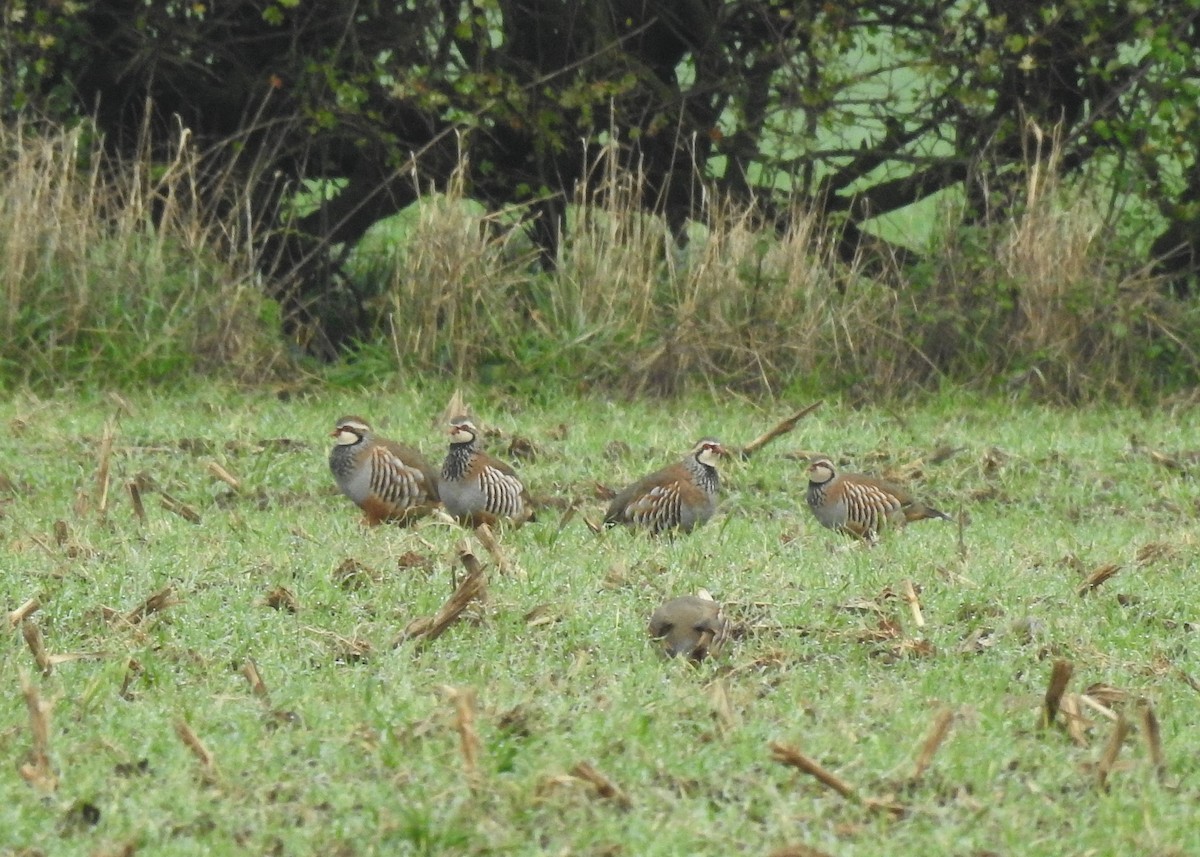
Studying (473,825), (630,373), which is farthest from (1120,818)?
(630,373)

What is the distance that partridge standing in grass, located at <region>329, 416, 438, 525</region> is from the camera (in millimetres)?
8867

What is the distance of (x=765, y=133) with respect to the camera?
1400 centimetres

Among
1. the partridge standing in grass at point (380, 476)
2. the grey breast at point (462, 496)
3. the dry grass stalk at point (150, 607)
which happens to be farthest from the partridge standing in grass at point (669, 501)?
the dry grass stalk at point (150, 607)

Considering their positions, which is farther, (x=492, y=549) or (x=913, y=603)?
(x=492, y=549)

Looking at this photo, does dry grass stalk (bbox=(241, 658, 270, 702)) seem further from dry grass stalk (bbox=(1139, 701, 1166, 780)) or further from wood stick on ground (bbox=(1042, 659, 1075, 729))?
dry grass stalk (bbox=(1139, 701, 1166, 780))

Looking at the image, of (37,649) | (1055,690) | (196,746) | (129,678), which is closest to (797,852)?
(1055,690)

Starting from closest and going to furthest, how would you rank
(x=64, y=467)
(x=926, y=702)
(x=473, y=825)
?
(x=473, y=825) < (x=926, y=702) < (x=64, y=467)

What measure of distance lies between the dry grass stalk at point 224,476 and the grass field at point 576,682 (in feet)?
0.21

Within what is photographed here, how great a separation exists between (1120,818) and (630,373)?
25.5ft

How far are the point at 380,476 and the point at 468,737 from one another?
4595mm

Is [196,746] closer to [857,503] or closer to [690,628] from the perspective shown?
[690,628]

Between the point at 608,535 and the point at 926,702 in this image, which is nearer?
the point at 926,702

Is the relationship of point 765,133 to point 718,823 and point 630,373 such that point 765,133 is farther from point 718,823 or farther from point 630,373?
point 718,823

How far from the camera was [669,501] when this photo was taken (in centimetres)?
847
